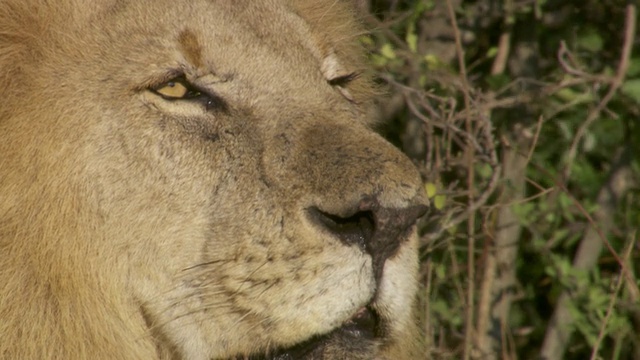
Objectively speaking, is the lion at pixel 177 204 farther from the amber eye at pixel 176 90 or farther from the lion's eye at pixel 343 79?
the lion's eye at pixel 343 79

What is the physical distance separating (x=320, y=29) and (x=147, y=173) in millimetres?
1085

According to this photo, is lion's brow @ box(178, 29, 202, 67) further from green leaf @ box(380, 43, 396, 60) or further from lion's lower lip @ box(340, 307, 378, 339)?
green leaf @ box(380, 43, 396, 60)

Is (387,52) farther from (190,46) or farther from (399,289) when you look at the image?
(399,289)

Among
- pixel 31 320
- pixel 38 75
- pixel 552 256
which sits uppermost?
pixel 38 75

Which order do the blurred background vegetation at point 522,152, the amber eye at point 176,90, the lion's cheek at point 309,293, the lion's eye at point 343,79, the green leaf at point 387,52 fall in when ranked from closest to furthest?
the lion's cheek at point 309,293 < the amber eye at point 176,90 < the lion's eye at point 343,79 < the green leaf at point 387,52 < the blurred background vegetation at point 522,152

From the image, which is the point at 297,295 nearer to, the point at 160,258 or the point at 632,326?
the point at 160,258

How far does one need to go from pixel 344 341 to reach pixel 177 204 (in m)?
0.62

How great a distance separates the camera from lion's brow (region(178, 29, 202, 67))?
10.7ft

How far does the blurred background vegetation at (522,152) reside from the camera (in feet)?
16.2

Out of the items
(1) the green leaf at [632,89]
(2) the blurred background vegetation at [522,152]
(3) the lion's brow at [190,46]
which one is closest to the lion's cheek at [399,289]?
(3) the lion's brow at [190,46]

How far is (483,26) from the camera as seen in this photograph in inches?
222

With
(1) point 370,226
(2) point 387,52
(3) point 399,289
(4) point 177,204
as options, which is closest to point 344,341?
(3) point 399,289

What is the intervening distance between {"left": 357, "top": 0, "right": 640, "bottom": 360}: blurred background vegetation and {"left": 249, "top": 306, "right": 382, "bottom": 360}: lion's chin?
5.48 feet

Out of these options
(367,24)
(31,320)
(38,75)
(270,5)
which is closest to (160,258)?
(31,320)
